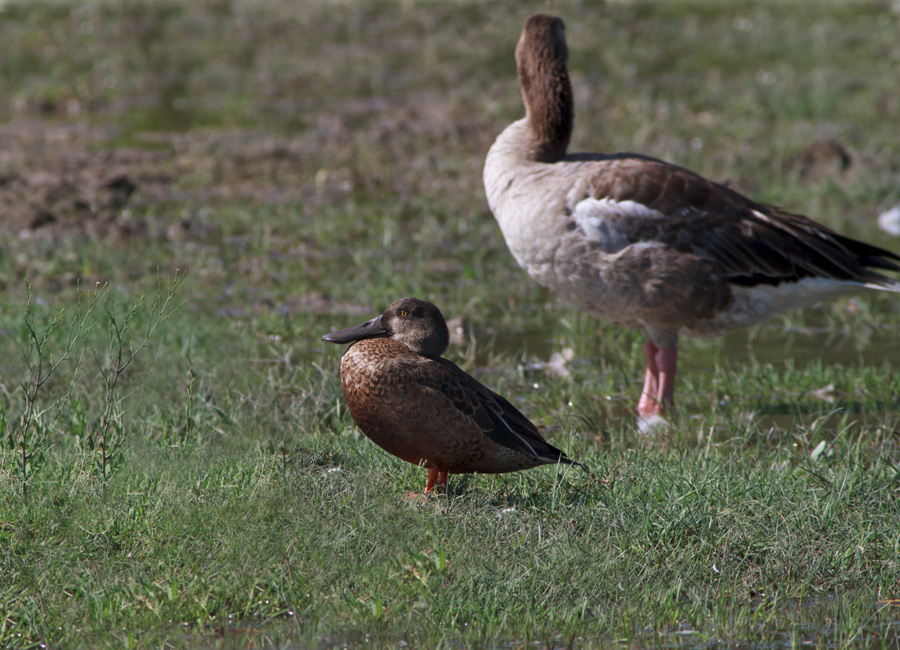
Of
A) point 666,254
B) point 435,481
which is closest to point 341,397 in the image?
point 435,481

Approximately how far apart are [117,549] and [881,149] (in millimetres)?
9740

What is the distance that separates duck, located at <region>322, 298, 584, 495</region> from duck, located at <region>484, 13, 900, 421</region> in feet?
5.48

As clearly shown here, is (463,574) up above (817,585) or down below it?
above

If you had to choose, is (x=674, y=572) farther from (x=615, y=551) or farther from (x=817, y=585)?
(x=817, y=585)

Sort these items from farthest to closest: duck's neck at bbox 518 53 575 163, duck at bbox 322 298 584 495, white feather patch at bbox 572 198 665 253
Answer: duck's neck at bbox 518 53 575 163 < white feather patch at bbox 572 198 665 253 < duck at bbox 322 298 584 495

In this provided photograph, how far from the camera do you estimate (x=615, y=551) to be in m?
4.06

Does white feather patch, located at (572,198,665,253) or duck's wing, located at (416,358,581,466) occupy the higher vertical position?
white feather patch, located at (572,198,665,253)

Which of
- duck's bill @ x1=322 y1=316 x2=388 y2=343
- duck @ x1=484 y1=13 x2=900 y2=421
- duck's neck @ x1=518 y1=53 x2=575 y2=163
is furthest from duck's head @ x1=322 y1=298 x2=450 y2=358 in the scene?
duck's neck @ x1=518 y1=53 x2=575 y2=163

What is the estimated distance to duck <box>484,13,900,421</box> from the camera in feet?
19.4

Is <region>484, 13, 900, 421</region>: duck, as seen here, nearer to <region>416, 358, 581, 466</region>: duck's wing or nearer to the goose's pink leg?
the goose's pink leg

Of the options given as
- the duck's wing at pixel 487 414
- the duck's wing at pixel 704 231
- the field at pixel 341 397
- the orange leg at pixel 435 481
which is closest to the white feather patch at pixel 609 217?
the duck's wing at pixel 704 231

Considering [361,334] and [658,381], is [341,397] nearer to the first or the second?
[361,334]

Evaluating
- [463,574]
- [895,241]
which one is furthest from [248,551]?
[895,241]

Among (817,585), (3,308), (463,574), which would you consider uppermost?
(3,308)
